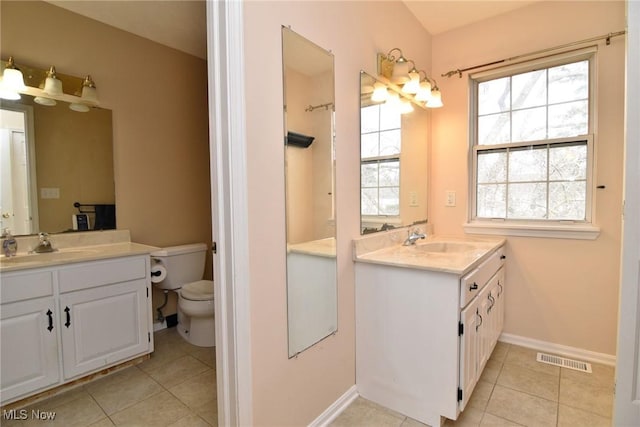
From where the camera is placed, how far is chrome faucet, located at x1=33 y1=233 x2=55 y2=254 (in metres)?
2.08

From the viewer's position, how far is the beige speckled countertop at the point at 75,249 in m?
1.79

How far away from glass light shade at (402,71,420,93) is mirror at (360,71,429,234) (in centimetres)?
14

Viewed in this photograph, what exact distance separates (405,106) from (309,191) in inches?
48.7

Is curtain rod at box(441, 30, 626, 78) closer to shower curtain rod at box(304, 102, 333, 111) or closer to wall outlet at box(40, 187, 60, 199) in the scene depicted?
shower curtain rod at box(304, 102, 333, 111)

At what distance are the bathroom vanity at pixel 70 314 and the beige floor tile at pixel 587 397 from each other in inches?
108

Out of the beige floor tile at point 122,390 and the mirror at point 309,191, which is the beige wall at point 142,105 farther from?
the mirror at point 309,191

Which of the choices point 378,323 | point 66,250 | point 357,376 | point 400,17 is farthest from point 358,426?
point 400,17

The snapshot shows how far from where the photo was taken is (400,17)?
2.23 metres

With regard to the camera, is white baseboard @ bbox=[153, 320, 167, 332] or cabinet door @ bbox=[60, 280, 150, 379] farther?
white baseboard @ bbox=[153, 320, 167, 332]

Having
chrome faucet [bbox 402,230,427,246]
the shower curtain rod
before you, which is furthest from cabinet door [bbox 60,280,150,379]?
chrome faucet [bbox 402,230,427,246]

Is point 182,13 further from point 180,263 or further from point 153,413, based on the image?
point 153,413

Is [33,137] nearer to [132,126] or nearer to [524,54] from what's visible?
[132,126]

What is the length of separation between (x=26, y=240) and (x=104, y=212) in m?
0.50

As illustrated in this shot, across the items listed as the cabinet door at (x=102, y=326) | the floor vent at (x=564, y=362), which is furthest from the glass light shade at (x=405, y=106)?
the cabinet door at (x=102, y=326)
